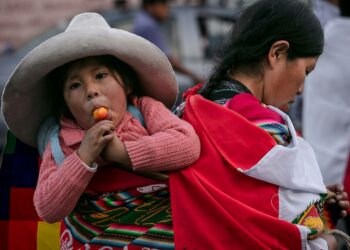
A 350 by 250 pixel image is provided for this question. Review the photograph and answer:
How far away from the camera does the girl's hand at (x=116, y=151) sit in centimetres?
232

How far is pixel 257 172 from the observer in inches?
92.7

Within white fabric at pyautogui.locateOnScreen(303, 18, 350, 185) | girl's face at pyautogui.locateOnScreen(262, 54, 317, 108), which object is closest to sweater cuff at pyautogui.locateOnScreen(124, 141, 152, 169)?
girl's face at pyautogui.locateOnScreen(262, 54, 317, 108)

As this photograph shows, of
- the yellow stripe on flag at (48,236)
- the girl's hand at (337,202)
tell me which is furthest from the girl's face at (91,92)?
the girl's hand at (337,202)

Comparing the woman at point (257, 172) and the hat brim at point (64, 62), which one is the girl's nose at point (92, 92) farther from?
the woman at point (257, 172)

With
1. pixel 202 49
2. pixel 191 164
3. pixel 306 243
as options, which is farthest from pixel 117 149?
pixel 202 49

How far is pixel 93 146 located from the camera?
2285 millimetres

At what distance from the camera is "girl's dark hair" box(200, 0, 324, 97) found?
8.57ft

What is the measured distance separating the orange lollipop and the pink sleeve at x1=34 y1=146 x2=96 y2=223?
12 centimetres

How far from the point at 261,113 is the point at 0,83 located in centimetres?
569

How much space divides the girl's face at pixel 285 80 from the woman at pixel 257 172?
3 centimetres

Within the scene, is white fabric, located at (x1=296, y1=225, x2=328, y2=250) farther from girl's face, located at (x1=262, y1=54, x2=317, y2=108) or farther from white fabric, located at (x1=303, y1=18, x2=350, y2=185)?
white fabric, located at (x1=303, y1=18, x2=350, y2=185)

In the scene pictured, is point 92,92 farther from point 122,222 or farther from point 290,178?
point 290,178

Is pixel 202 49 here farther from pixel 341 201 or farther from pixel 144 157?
pixel 144 157

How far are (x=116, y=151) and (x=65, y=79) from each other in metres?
0.30
